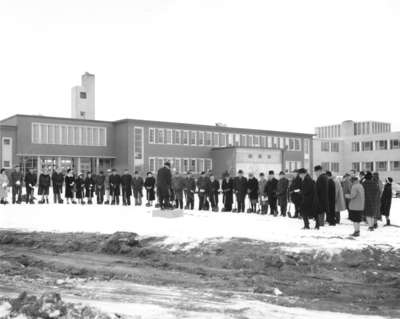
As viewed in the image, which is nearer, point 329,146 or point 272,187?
point 272,187

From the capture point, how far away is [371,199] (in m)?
14.1

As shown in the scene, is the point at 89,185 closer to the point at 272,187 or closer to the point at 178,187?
the point at 178,187

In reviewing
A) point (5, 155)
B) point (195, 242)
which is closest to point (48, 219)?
point (195, 242)

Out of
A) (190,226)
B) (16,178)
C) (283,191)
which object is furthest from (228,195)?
(16,178)

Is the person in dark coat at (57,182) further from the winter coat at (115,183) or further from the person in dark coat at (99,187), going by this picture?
the winter coat at (115,183)

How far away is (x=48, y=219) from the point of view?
17.2 meters

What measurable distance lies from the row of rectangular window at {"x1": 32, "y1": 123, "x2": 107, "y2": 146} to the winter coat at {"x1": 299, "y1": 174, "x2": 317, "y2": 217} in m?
36.0

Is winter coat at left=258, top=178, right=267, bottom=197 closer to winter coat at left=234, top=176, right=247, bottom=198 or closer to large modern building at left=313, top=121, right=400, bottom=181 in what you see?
winter coat at left=234, top=176, right=247, bottom=198

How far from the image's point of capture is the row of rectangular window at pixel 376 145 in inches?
2990

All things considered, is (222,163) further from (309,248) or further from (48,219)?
(309,248)

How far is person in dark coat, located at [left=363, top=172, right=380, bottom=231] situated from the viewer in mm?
14109

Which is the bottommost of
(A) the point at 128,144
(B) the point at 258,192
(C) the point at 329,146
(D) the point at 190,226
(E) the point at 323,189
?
(D) the point at 190,226

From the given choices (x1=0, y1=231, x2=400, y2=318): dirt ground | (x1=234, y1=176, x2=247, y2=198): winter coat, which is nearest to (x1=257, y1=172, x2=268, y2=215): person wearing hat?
(x1=234, y1=176, x2=247, y2=198): winter coat

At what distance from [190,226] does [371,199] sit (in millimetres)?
5040
